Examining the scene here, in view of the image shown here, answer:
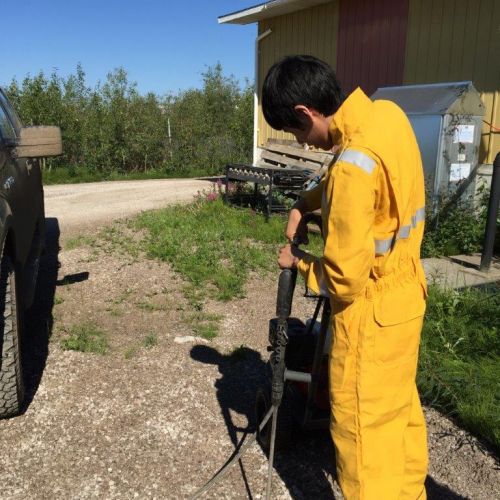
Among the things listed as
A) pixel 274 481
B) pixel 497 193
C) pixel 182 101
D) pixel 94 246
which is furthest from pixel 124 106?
pixel 274 481

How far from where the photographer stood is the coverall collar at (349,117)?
1.86 m

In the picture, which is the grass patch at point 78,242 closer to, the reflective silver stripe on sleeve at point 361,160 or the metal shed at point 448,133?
the metal shed at point 448,133

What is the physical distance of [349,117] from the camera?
73.6 inches

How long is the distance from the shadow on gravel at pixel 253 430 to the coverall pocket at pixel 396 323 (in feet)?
3.35

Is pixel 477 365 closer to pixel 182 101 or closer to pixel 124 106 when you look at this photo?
pixel 124 106

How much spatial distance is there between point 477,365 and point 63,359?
9.00ft

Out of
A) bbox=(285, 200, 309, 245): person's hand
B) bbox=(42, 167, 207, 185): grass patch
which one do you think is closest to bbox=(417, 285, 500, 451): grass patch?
bbox=(285, 200, 309, 245): person's hand

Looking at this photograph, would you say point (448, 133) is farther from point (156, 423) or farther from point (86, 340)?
point (156, 423)

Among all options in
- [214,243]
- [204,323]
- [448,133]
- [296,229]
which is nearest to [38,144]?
[204,323]

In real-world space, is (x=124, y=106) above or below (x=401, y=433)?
above

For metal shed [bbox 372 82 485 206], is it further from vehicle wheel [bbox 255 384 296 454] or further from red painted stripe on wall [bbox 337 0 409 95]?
vehicle wheel [bbox 255 384 296 454]

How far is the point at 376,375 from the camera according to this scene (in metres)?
1.94

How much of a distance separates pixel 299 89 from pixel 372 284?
70cm

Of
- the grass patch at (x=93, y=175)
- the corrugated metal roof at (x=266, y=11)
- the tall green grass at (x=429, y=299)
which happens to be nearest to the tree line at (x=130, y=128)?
the grass patch at (x=93, y=175)
